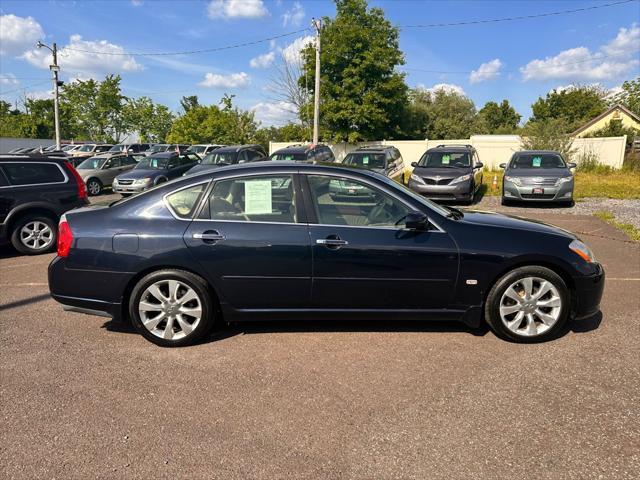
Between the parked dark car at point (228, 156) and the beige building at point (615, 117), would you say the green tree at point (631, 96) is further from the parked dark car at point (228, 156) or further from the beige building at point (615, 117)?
the parked dark car at point (228, 156)

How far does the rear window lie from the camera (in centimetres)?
769

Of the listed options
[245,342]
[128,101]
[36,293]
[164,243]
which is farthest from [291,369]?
[128,101]

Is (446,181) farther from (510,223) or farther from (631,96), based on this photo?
(631,96)

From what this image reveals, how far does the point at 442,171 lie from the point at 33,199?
33.0 feet

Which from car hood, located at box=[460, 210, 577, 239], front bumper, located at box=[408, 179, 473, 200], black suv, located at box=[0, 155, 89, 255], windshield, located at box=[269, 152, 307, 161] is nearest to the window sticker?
car hood, located at box=[460, 210, 577, 239]

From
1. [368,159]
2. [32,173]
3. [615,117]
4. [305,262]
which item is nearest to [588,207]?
[368,159]

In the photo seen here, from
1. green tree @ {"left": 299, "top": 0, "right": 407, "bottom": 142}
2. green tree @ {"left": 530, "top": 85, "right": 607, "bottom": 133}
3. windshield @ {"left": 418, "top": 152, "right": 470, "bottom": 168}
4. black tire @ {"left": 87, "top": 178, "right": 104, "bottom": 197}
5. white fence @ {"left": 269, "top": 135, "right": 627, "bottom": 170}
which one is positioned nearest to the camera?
windshield @ {"left": 418, "top": 152, "right": 470, "bottom": 168}

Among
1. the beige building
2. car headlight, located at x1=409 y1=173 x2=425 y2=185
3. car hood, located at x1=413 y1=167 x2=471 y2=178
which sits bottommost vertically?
car headlight, located at x1=409 y1=173 x2=425 y2=185

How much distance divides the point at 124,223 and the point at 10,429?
1.77 metres

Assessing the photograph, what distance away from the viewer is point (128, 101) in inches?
2021

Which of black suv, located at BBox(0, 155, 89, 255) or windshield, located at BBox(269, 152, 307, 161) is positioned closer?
black suv, located at BBox(0, 155, 89, 255)

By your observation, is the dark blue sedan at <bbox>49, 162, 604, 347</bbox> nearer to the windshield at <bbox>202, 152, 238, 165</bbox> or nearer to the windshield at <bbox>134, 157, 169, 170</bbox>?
the windshield at <bbox>202, 152, 238, 165</bbox>

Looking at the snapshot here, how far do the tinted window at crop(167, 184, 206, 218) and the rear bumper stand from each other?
11.3 feet

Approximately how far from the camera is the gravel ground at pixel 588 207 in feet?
38.0
